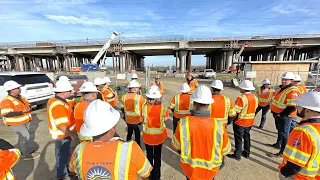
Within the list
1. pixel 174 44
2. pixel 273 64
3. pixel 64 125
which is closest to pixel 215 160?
pixel 64 125

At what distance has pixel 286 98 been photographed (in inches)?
151

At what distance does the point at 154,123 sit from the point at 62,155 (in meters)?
→ 1.84

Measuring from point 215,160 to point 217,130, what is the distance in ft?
1.37

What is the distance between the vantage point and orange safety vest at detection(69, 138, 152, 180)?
4.13 ft

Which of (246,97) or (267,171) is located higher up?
(246,97)

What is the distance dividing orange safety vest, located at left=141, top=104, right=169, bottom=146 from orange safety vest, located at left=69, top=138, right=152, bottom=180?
1481 millimetres

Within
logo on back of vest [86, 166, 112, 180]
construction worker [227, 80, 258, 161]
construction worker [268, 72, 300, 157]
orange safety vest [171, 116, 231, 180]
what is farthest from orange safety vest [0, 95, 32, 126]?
construction worker [268, 72, 300, 157]

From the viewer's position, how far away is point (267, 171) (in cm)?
346

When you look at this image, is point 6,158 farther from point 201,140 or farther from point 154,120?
point 201,140

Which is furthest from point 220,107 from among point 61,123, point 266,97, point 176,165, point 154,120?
point 266,97

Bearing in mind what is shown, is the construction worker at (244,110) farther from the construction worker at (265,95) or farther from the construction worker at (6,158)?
the construction worker at (6,158)

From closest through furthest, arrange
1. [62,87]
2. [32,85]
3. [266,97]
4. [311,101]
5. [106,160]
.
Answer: [106,160]
[311,101]
[62,87]
[266,97]
[32,85]

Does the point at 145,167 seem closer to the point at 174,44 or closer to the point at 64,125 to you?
the point at 64,125

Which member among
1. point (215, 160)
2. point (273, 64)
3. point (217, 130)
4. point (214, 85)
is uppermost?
point (273, 64)
